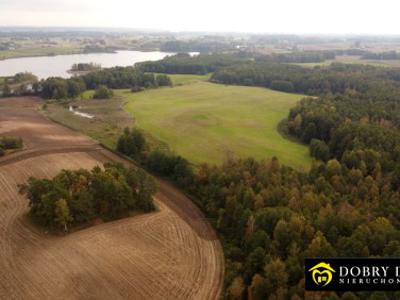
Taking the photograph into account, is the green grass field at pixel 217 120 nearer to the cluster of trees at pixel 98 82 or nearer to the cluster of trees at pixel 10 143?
the cluster of trees at pixel 98 82

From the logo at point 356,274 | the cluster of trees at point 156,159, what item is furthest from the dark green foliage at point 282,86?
the logo at point 356,274

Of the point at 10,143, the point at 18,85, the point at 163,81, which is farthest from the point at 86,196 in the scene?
the point at 163,81

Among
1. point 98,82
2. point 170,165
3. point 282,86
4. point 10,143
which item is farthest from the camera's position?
point 282,86

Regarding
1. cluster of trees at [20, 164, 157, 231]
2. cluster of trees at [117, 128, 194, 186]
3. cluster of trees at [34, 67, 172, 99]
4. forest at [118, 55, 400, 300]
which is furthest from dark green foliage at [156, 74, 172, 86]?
cluster of trees at [20, 164, 157, 231]

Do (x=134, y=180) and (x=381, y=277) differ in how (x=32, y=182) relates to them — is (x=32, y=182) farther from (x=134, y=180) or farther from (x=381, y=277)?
(x=381, y=277)

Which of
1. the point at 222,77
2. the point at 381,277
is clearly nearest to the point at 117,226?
the point at 381,277

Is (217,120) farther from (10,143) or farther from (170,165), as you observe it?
(10,143)
